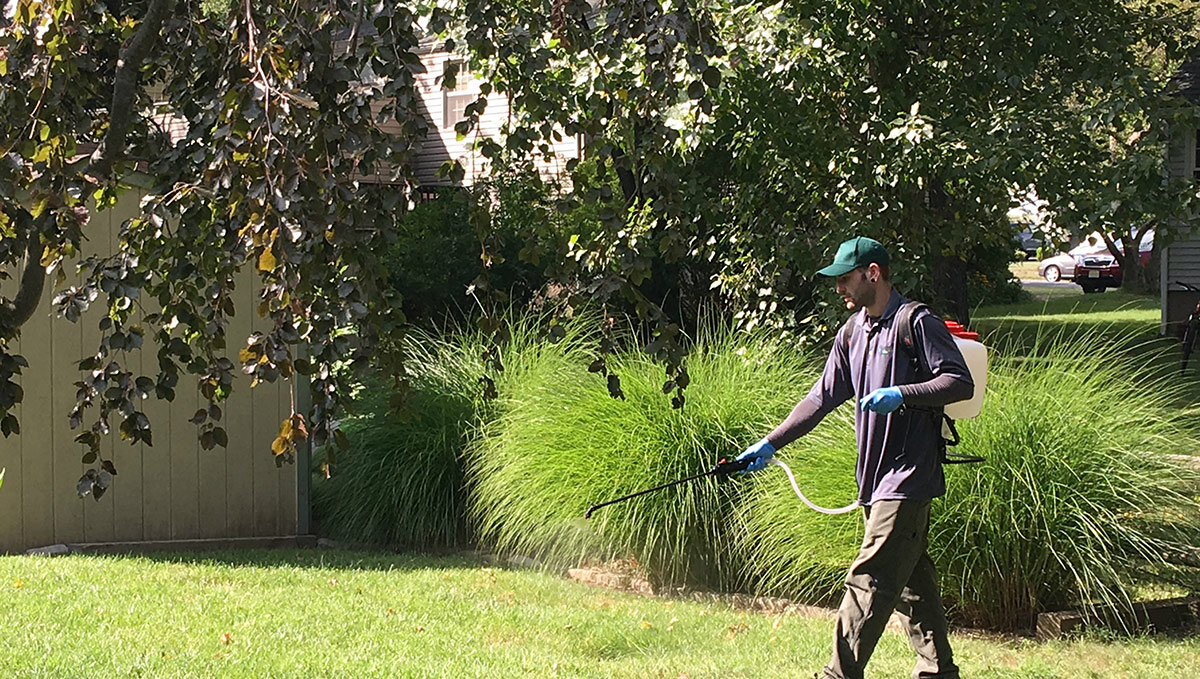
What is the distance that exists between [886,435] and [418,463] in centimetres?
467

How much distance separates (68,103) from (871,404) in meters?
2.76

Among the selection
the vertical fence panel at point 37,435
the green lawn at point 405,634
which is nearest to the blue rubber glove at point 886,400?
the green lawn at point 405,634

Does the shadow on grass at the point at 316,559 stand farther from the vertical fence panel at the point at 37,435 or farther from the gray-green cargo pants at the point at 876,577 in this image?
the gray-green cargo pants at the point at 876,577

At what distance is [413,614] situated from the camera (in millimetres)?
6727

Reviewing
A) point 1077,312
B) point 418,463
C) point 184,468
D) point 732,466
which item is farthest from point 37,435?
point 1077,312

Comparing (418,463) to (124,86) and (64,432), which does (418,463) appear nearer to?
(64,432)

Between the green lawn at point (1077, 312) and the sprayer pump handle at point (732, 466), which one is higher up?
the green lawn at point (1077, 312)

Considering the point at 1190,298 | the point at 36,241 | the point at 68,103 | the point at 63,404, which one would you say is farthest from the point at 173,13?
the point at 1190,298

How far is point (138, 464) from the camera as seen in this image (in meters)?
8.79

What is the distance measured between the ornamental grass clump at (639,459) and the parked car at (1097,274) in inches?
1019

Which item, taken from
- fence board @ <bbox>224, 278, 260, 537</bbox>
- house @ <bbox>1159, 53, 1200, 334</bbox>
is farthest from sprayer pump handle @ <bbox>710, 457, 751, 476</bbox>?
house @ <bbox>1159, 53, 1200, 334</bbox>

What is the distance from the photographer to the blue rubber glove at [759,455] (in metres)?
5.36

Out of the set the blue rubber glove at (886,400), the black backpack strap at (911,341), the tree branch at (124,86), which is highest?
the tree branch at (124,86)

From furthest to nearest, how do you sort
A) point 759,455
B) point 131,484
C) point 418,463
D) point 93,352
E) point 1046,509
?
1. point 418,463
2. point 131,484
3. point 93,352
4. point 1046,509
5. point 759,455
